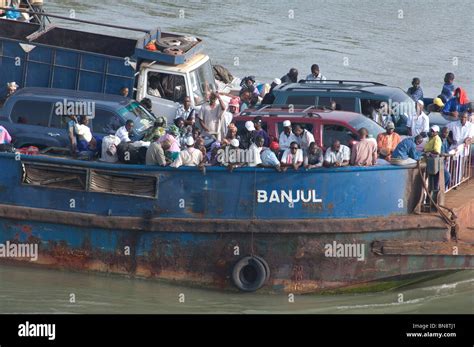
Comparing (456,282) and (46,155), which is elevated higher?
(46,155)

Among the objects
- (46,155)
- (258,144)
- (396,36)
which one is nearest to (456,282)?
(258,144)

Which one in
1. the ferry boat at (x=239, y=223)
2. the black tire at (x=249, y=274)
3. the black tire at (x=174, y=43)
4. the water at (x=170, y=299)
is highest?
the black tire at (x=174, y=43)

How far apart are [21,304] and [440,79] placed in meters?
16.8

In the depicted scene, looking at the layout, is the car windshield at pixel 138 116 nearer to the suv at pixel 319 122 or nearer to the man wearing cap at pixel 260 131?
the suv at pixel 319 122

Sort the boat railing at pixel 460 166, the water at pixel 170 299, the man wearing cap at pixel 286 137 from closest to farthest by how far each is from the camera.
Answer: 1. the water at pixel 170 299
2. the man wearing cap at pixel 286 137
3. the boat railing at pixel 460 166

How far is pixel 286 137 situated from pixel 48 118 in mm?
3475

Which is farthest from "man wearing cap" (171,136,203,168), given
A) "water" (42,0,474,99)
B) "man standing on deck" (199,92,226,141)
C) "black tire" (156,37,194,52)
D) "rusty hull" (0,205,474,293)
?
"water" (42,0,474,99)

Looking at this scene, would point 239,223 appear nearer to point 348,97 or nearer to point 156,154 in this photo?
point 156,154

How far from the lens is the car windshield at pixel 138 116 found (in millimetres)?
17812

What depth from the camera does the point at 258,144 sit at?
55.2 ft

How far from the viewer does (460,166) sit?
18.5m

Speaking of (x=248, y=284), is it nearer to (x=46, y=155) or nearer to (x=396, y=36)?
(x=46, y=155)

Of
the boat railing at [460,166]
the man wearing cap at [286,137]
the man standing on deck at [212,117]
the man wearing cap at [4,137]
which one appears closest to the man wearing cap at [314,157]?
the man wearing cap at [286,137]

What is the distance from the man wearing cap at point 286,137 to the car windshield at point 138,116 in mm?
2116
